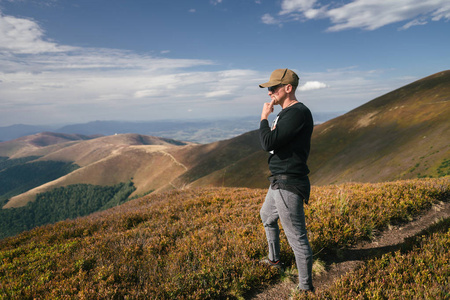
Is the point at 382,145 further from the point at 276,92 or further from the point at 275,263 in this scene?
the point at 276,92

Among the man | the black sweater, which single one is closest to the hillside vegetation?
the man

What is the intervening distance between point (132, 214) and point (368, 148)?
195 feet

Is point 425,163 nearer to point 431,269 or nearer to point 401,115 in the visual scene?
point 431,269

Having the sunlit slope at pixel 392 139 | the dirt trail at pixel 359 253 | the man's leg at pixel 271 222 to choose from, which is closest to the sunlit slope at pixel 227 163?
the sunlit slope at pixel 392 139

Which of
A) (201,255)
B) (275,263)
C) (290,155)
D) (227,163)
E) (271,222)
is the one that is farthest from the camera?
(227,163)

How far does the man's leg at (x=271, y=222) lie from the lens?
13.5 feet

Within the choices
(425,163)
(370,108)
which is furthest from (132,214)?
(370,108)

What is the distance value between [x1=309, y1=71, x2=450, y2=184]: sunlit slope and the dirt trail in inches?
863

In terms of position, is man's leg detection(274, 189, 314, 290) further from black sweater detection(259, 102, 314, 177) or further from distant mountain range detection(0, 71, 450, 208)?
distant mountain range detection(0, 71, 450, 208)

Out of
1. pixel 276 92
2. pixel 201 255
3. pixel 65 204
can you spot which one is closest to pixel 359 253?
pixel 201 255

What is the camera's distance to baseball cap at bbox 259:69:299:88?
11.9 feet

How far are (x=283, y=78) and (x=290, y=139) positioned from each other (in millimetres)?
1080

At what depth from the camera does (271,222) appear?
423 cm

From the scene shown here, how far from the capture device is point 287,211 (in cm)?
360
